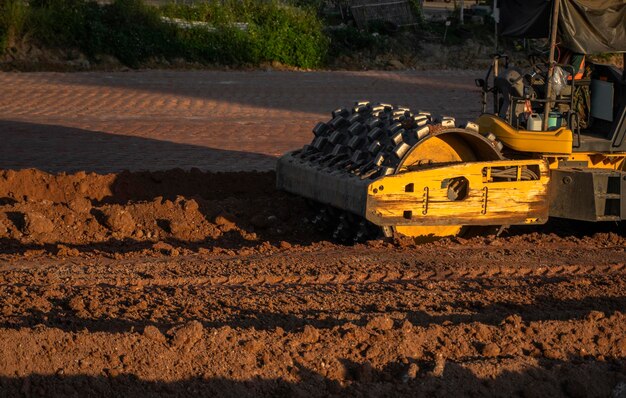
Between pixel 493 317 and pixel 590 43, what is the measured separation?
3.37m

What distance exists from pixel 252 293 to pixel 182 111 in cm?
1189

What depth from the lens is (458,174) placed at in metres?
10.3

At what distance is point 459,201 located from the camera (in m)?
10.3

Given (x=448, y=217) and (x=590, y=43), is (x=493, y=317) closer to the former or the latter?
(x=448, y=217)

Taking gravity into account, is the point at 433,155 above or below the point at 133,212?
above

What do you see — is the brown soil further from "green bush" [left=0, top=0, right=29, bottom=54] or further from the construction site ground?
"green bush" [left=0, top=0, right=29, bottom=54]

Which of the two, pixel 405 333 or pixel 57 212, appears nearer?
pixel 405 333

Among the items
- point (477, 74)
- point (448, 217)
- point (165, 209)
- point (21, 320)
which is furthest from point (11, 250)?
point (477, 74)

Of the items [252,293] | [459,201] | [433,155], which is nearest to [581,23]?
[433,155]

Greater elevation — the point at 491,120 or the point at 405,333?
the point at 491,120

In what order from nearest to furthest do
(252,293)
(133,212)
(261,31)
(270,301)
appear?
(270,301), (252,293), (133,212), (261,31)

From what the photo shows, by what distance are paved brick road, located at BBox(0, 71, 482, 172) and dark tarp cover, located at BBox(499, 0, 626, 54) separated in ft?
18.2

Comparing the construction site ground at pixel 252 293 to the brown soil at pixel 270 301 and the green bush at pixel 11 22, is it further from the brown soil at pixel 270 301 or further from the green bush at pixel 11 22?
the green bush at pixel 11 22

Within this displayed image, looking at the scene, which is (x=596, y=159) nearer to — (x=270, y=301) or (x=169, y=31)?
(x=270, y=301)
